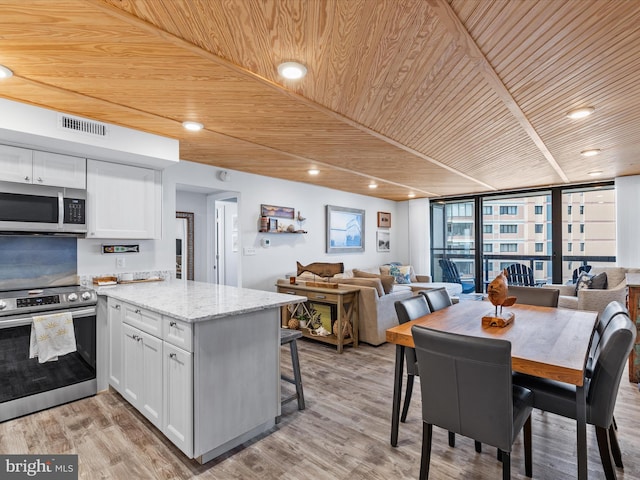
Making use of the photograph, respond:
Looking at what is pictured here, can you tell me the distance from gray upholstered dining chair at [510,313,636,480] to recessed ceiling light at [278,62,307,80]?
2107 mm

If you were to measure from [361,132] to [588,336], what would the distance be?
2.28 metres

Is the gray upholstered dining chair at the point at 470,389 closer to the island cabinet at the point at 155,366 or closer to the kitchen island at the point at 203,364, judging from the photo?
the kitchen island at the point at 203,364

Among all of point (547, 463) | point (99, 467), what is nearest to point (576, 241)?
point (547, 463)

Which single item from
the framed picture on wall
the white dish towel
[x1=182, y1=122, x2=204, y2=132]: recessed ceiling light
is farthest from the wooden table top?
the framed picture on wall

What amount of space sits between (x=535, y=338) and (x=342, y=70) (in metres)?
1.93

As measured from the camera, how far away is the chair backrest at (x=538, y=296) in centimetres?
318

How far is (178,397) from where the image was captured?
2061 mm

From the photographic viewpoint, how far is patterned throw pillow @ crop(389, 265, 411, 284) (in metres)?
6.84

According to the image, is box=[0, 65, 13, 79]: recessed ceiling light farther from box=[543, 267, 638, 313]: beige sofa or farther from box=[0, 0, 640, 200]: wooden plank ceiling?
box=[543, 267, 638, 313]: beige sofa

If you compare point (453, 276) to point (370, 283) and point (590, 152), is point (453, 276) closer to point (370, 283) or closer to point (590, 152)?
point (370, 283)

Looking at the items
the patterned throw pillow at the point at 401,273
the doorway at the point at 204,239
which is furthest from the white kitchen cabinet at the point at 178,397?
the patterned throw pillow at the point at 401,273

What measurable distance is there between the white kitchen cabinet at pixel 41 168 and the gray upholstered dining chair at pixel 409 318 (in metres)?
2.96

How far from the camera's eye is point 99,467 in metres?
2.01

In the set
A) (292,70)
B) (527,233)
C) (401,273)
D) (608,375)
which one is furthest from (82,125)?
(527,233)
